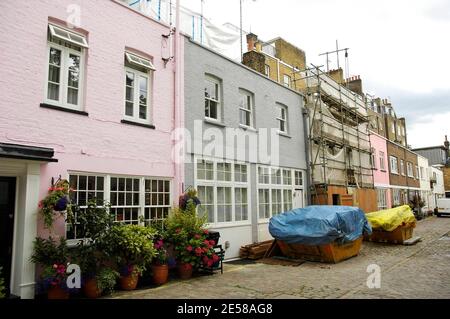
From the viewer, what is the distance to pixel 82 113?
8500 millimetres

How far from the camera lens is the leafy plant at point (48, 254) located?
7.11 m

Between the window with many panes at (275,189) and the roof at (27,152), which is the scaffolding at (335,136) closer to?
the window with many panes at (275,189)

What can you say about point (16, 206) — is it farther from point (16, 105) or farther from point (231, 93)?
point (231, 93)

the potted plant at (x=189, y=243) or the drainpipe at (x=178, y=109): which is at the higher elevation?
the drainpipe at (x=178, y=109)

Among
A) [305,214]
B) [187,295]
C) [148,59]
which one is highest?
[148,59]

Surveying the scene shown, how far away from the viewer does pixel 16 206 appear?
7.48m

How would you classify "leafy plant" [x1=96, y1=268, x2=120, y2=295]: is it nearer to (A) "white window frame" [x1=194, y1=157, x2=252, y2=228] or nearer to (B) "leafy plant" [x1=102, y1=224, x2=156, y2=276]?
(B) "leafy plant" [x1=102, y1=224, x2=156, y2=276]

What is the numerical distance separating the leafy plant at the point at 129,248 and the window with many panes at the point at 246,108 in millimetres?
6965

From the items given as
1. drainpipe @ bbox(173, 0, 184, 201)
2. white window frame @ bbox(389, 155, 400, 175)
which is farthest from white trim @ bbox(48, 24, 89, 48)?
white window frame @ bbox(389, 155, 400, 175)

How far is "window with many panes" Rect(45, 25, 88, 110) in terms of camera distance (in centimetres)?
824

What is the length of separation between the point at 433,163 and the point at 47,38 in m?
60.5

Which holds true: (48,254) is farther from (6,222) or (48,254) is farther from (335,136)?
(335,136)

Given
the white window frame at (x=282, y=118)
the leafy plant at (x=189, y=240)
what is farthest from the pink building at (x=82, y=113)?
the white window frame at (x=282, y=118)

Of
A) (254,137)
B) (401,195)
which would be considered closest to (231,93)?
(254,137)
